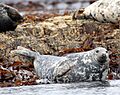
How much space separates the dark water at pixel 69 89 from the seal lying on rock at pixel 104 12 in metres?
3.95

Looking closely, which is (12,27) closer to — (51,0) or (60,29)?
(60,29)

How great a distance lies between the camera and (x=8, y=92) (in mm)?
9430

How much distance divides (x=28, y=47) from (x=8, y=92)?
366cm

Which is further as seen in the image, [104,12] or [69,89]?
[104,12]

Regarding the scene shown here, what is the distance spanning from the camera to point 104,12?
1404 cm

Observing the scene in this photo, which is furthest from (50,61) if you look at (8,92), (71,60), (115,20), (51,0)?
(51,0)

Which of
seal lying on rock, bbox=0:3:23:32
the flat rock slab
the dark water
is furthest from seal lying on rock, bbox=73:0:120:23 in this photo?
the dark water

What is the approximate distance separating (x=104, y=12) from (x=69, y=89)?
4.77 m

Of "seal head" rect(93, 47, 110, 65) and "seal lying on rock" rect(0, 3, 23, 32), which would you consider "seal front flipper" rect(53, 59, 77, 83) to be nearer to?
"seal head" rect(93, 47, 110, 65)

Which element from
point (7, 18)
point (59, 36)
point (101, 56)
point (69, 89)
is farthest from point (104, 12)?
point (69, 89)

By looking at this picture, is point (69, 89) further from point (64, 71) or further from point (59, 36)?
point (59, 36)

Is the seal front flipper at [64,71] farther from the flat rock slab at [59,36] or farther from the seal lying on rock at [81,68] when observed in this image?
the flat rock slab at [59,36]

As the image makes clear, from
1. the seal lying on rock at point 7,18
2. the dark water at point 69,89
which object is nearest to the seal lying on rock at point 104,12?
the seal lying on rock at point 7,18

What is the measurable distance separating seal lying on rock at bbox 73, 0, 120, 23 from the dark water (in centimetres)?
395
